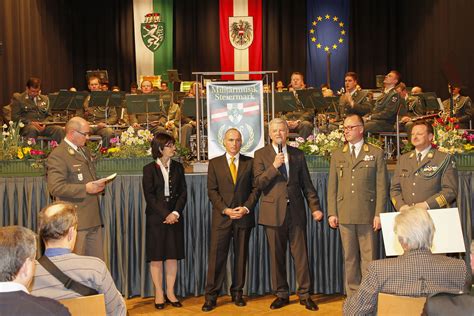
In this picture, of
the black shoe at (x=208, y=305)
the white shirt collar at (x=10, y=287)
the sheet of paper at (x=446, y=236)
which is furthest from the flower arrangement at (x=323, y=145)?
the white shirt collar at (x=10, y=287)

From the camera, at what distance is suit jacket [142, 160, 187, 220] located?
610 cm

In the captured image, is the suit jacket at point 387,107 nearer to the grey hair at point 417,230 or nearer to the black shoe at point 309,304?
the black shoe at point 309,304

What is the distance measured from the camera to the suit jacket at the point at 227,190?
6129 millimetres

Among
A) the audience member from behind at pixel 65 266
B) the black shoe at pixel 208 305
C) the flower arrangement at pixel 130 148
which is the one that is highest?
the flower arrangement at pixel 130 148

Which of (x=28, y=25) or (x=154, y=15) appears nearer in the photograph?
(x=28, y=25)

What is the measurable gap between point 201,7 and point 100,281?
1603 centimetres

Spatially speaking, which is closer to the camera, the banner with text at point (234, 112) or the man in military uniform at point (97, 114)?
the banner with text at point (234, 112)

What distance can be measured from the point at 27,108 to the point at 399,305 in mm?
8821

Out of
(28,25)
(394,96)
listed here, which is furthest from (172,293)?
(28,25)

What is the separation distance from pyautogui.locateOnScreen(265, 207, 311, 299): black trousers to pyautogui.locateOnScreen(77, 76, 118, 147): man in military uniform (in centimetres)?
518

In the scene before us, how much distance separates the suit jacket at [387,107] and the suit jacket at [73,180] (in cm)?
496

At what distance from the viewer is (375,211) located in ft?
19.4

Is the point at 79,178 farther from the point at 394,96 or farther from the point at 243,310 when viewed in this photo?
the point at 394,96

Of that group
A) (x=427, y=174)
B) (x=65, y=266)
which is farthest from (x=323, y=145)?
(x=65, y=266)
